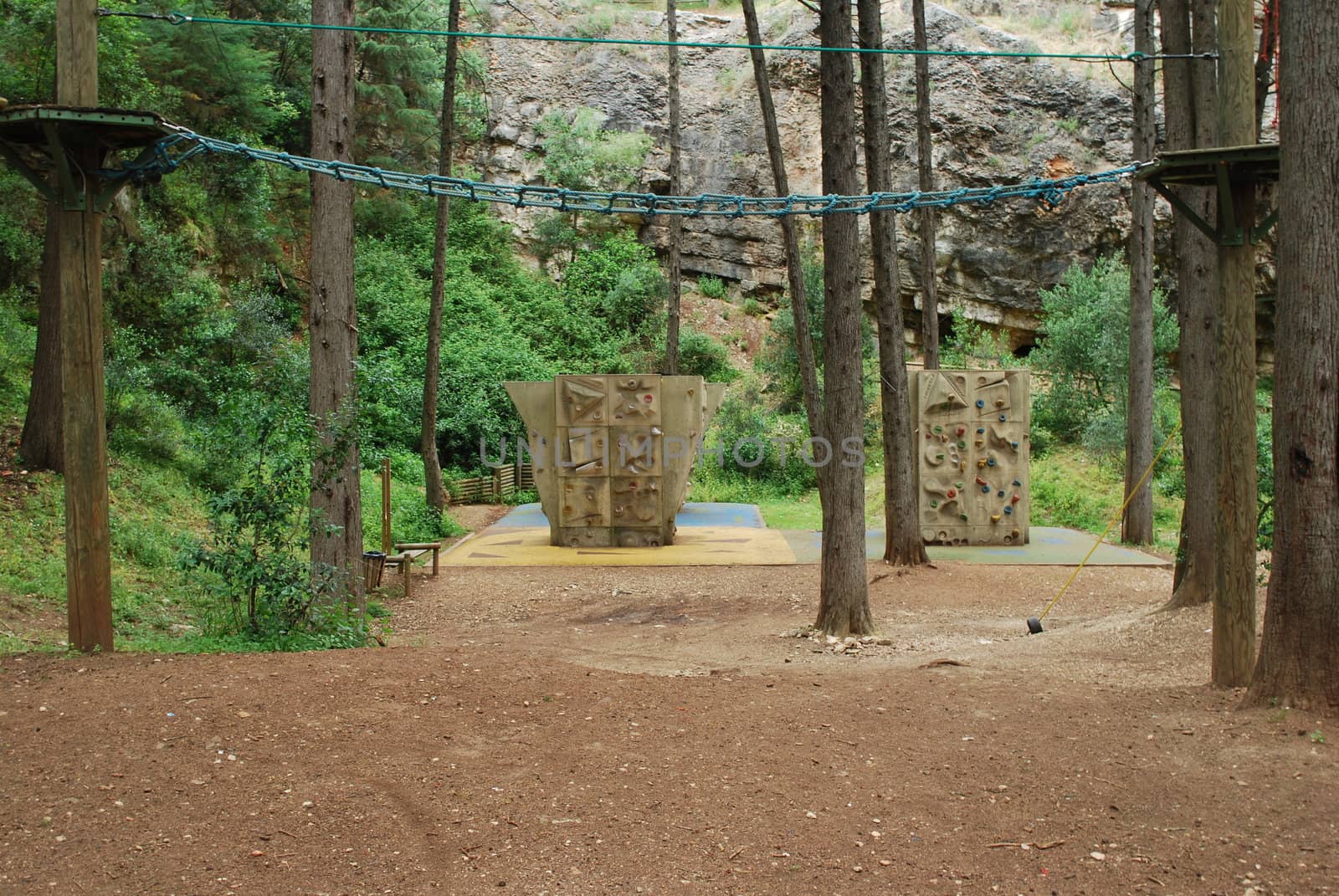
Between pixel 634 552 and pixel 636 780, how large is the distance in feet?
33.5

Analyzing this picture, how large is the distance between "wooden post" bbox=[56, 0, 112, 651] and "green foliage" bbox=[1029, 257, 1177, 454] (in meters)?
19.3

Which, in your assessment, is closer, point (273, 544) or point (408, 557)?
point (273, 544)

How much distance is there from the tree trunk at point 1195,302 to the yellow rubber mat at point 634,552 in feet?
18.0

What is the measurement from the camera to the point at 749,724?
17.9 feet

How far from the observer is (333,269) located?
893cm

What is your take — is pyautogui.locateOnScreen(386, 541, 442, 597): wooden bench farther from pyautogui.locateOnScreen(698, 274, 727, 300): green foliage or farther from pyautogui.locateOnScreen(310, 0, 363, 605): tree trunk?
pyautogui.locateOnScreen(698, 274, 727, 300): green foliage

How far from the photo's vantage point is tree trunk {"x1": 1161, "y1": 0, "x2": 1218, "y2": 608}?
8930 millimetres

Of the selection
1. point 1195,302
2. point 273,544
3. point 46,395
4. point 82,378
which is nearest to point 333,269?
point 273,544

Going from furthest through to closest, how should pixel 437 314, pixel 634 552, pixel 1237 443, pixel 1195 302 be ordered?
pixel 437 314, pixel 634 552, pixel 1195 302, pixel 1237 443

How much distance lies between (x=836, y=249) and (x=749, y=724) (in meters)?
4.77

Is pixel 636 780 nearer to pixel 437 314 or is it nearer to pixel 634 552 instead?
pixel 634 552

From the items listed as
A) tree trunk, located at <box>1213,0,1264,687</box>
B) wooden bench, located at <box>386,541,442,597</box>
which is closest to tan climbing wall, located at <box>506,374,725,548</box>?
wooden bench, located at <box>386,541,442,597</box>

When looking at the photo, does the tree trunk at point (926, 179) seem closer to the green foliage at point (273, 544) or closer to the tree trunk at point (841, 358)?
the tree trunk at point (841, 358)

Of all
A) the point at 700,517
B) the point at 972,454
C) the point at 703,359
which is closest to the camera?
the point at 972,454
